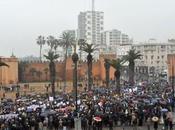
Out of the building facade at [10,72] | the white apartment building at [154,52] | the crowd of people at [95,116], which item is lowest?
the crowd of people at [95,116]

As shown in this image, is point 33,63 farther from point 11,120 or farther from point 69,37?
point 11,120

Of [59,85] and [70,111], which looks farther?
A: [59,85]

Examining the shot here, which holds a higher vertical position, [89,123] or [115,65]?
[115,65]

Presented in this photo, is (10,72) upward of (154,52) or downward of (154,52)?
downward

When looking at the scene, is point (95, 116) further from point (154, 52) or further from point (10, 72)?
point (154, 52)

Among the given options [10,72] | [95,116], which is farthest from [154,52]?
[95,116]

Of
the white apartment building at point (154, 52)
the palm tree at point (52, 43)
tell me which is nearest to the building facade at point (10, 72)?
the palm tree at point (52, 43)

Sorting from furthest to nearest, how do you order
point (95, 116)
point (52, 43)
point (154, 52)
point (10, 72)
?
point (154, 52) < point (52, 43) < point (10, 72) < point (95, 116)

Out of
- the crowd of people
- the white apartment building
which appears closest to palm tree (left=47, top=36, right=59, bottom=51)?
the white apartment building

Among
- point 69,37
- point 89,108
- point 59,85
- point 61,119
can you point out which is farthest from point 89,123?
point 69,37

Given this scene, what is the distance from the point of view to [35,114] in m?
29.5

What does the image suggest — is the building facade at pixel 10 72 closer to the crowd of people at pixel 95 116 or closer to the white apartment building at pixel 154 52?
the crowd of people at pixel 95 116

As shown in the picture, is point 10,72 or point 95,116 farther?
point 10,72

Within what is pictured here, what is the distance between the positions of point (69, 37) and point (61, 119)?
284 ft
